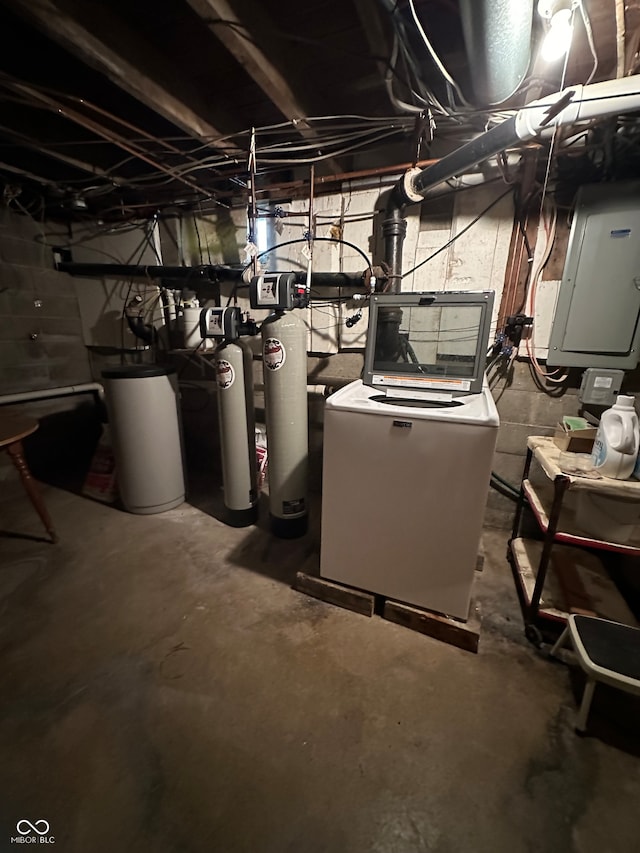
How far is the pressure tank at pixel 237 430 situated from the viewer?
1.96 metres

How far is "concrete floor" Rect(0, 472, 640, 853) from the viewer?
34.9 inches

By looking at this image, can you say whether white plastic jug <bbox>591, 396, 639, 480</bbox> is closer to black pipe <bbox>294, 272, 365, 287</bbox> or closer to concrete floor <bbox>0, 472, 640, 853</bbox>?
concrete floor <bbox>0, 472, 640, 853</bbox>

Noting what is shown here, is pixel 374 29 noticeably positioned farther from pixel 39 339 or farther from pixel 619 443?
pixel 39 339

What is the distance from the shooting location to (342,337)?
237cm

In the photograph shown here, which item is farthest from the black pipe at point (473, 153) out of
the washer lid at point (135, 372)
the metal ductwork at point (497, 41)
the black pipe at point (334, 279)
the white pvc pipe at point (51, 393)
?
the white pvc pipe at point (51, 393)

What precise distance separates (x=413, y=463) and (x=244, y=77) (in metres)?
2.07

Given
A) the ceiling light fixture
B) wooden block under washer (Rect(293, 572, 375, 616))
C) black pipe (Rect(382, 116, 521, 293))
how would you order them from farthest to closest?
wooden block under washer (Rect(293, 572, 375, 616)) → black pipe (Rect(382, 116, 521, 293)) → the ceiling light fixture

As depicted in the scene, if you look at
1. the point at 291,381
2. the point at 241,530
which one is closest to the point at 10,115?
the point at 291,381

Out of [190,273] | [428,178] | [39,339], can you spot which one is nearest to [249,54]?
[428,178]

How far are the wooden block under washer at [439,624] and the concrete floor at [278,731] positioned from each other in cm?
5

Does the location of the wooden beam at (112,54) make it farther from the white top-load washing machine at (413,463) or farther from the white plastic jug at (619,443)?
the white plastic jug at (619,443)

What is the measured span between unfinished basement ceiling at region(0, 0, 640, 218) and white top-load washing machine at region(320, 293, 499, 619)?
0.95 m

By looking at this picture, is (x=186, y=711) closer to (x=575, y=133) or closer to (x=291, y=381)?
(x=291, y=381)

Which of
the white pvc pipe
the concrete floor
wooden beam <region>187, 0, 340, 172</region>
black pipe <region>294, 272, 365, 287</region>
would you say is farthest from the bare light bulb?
the white pvc pipe
